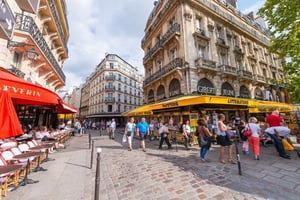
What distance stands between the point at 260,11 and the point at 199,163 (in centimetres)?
1000

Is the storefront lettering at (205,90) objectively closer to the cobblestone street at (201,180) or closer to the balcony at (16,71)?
the cobblestone street at (201,180)

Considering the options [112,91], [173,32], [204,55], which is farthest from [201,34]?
[112,91]

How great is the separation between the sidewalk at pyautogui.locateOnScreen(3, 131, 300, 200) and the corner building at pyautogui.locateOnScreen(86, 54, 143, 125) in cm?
2957

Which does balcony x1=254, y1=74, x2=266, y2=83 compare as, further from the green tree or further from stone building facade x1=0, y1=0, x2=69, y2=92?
stone building facade x1=0, y1=0, x2=69, y2=92

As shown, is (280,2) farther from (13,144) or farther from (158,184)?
(13,144)

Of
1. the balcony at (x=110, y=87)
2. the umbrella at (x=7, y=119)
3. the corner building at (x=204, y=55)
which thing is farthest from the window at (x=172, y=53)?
the balcony at (x=110, y=87)

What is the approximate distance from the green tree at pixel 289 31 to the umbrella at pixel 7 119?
10.5 metres

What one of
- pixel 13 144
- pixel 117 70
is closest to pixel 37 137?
pixel 13 144

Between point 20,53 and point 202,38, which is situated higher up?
point 202,38

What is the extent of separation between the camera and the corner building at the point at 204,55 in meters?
12.8

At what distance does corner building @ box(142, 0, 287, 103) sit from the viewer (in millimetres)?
12828

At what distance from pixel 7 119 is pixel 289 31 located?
12445 millimetres

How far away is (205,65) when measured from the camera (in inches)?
502

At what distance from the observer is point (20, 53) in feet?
25.8
